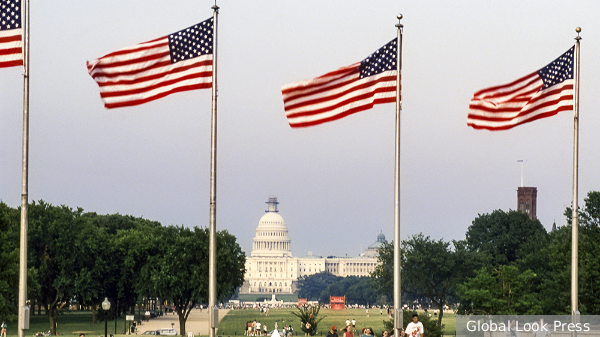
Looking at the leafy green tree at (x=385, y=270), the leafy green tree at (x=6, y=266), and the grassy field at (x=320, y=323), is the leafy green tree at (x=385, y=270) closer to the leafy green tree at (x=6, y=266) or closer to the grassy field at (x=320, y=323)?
the grassy field at (x=320, y=323)

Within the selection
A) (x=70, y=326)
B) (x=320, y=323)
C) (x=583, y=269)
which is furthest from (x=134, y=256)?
(x=583, y=269)

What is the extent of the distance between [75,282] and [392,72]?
55844mm

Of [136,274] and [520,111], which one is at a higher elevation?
[520,111]

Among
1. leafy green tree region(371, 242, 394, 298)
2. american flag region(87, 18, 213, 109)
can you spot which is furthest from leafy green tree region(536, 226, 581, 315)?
american flag region(87, 18, 213, 109)

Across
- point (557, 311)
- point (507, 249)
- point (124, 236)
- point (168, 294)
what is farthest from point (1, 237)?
point (507, 249)

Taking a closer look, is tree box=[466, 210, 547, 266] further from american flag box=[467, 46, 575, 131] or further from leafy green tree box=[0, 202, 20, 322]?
american flag box=[467, 46, 575, 131]

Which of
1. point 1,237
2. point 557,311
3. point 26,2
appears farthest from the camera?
point 557,311

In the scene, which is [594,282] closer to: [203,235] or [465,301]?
[465,301]

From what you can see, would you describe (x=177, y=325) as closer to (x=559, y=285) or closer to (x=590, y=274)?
(x=559, y=285)

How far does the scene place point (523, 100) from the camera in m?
27.9

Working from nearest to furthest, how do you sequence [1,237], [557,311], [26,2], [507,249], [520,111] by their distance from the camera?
[26,2] < [520,111] < [1,237] < [557,311] < [507,249]

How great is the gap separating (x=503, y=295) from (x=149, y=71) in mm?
47320

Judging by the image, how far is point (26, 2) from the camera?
2581 centimetres

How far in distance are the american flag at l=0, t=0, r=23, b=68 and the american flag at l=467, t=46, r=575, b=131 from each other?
12.9 meters
